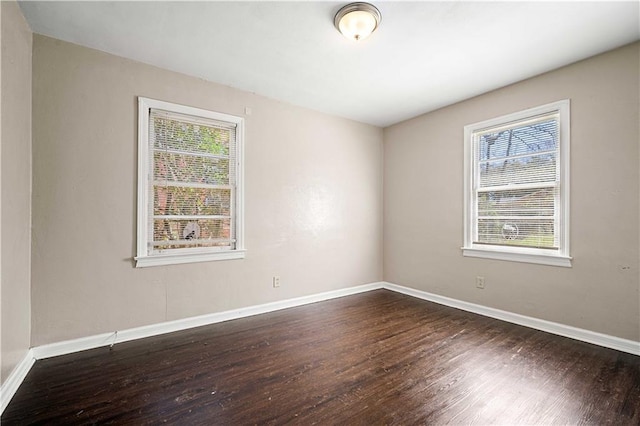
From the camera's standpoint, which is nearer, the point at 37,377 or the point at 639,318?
the point at 37,377

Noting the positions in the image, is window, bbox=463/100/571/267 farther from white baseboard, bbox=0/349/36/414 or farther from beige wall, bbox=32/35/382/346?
white baseboard, bbox=0/349/36/414

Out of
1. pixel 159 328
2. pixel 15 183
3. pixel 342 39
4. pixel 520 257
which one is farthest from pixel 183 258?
pixel 520 257

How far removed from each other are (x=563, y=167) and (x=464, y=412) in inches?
98.5

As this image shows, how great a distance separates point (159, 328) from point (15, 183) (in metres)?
1.66

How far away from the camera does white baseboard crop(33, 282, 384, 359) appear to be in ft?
7.82

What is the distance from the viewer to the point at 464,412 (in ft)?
5.56

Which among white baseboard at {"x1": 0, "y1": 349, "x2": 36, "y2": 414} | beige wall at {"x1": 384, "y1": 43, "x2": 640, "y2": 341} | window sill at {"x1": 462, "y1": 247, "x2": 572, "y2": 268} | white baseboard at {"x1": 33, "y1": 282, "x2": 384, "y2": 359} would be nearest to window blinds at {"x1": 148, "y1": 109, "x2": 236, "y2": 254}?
white baseboard at {"x1": 33, "y1": 282, "x2": 384, "y2": 359}

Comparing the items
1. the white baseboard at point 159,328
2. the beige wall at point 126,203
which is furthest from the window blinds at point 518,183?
the white baseboard at point 159,328

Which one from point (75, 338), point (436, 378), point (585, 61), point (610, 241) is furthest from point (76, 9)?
point (610, 241)

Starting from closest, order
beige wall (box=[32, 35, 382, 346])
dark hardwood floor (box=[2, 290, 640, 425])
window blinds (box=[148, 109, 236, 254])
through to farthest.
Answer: dark hardwood floor (box=[2, 290, 640, 425]), beige wall (box=[32, 35, 382, 346]), window blinds (box=[148, 109, 236, 254])

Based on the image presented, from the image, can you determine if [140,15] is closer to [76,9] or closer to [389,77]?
[76,9]

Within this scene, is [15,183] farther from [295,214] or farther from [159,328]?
[295,214]

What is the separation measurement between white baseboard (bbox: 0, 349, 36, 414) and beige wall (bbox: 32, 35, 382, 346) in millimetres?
180

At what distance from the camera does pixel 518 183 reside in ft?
10.6
